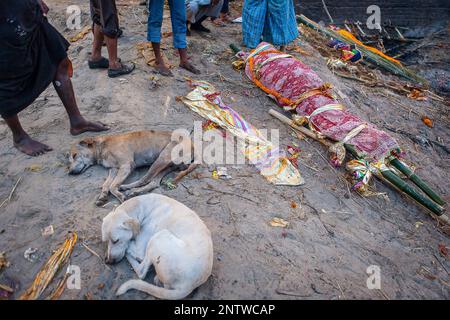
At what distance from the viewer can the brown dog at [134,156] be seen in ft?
11.5

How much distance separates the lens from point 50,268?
271 cm

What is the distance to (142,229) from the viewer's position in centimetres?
287

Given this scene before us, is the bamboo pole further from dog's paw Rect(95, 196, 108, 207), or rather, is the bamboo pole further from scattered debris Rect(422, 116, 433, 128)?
dog's paw Rect(95, 196, 108, 207)

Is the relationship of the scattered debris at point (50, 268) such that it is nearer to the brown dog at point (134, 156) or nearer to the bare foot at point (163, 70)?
the brown dog at point (134, 156)

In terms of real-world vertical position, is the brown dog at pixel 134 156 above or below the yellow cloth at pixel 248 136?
above

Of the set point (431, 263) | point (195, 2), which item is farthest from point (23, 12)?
point (431, 263)

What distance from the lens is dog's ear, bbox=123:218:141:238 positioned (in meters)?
2.73

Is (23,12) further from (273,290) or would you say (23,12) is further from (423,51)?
(423,51)

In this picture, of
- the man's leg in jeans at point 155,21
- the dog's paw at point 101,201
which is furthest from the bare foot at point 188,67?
the dog's paw at point 101,201

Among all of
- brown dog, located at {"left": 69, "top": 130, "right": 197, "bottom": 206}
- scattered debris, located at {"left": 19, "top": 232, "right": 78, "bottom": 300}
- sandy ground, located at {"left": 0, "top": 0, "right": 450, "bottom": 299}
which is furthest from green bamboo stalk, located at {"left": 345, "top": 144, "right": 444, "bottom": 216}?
scattered debris, located at {"left": 19, "top": 232, "right": 78, "bottom": 300}

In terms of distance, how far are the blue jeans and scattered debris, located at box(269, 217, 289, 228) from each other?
10.3 feet

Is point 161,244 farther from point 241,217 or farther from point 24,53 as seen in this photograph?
point 24,53

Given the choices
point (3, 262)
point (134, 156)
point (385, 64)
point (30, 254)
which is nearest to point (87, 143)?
point (134, 156)

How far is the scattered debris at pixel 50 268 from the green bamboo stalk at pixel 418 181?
3691mm
